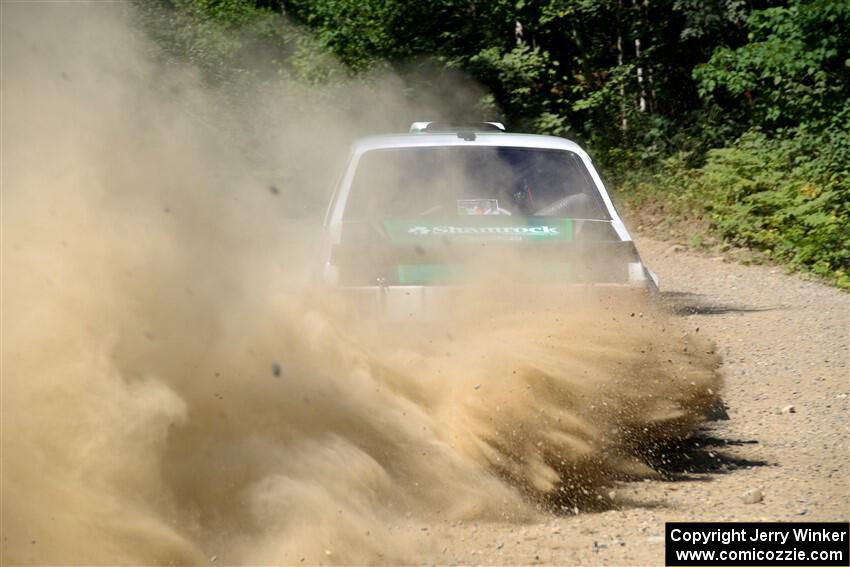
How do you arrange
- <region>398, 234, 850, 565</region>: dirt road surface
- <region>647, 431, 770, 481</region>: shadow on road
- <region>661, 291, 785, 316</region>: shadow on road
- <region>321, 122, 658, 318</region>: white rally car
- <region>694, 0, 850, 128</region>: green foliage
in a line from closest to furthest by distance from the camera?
<region>398, 234, 850, 565</region>: dirt road surface
<region>321, 122, 658, 318</region>: white rally car
<region>647, 431, 770, 481</region>: shadow on road
<region>661, 291, 785, 316</region>: shadow on road
<region>694, 0, 850, 128</region>: green foliage

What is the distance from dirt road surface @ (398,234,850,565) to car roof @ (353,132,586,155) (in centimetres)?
191

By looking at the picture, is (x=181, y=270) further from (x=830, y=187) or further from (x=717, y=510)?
(x=830, y=187)

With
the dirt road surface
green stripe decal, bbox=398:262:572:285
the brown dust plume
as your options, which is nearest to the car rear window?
the brown dust plume

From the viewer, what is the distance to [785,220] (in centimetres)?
1577

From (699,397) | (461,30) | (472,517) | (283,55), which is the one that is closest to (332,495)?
(472,517)

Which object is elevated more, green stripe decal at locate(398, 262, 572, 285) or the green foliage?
green stripe decal at locate(398, 262, 572, 285)

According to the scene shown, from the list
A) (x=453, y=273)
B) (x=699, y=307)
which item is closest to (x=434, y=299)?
(x=453, y=273)

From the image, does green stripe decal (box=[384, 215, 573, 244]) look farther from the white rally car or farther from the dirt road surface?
the dirt road surface

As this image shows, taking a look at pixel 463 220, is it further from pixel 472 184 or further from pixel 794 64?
pixel 794 64

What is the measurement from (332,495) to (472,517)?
62 centimetres

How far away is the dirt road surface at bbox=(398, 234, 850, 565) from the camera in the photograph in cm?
459

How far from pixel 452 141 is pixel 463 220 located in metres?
0.94

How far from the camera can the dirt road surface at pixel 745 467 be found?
4586 mm

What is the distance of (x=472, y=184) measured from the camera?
689cm
